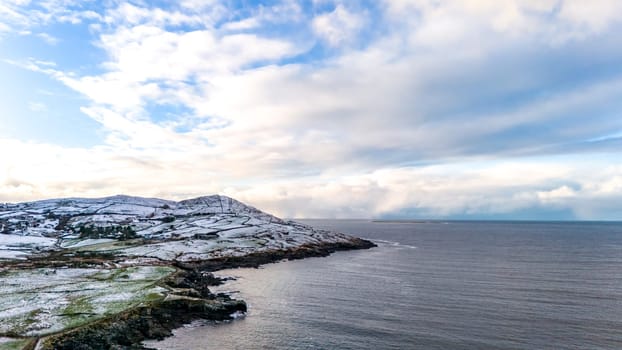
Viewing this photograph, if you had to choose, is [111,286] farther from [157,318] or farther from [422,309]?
[422,309]

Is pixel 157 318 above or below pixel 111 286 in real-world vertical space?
below

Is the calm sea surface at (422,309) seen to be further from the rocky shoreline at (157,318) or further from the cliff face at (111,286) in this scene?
the cliff face at (111,286)

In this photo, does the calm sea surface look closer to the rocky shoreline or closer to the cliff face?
the rocky shoreline

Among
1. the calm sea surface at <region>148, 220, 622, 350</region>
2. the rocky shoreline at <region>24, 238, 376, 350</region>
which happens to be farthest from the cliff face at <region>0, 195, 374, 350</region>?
the calm sea surface at <region>148, 220, 622, 350</region>

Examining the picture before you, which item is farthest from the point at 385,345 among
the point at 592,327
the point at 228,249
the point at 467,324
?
the point at 228,249

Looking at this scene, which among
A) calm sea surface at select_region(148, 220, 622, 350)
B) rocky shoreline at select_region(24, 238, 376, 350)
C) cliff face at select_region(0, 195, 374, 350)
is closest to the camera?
rocky shoreline at select_region(24, 238, 376, 350)

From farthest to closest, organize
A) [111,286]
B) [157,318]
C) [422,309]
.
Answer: [111,286] → [422,309] → [157,318]

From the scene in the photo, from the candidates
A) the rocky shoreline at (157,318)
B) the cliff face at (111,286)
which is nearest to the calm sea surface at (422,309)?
the rocky shoreline at (157,318)

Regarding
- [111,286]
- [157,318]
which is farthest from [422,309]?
[111,286]

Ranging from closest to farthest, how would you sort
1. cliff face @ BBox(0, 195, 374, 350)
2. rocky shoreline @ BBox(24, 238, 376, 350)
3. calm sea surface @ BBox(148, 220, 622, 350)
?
1. rocky shoreline @ BBox(24, 238, 376, 350)
2. cliff face @ BBox(0, 195, 374, 350)
3. calm sea surface @ BBox(148, 220, 622, 350)
